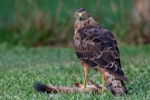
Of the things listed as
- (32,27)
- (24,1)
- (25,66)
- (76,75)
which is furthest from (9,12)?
(76,75)

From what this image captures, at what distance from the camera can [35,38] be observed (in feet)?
46.9

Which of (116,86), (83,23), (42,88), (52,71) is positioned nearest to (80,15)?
(83,23)

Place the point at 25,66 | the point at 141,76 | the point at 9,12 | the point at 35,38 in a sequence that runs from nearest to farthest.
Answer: the point at 141,76, the point at 25,66, the point at 35,38, the point at 9,12

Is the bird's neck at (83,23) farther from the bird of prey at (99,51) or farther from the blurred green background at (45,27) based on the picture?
the blurred green background at (45,27)

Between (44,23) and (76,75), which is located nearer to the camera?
(76,75)

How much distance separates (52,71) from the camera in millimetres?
9789

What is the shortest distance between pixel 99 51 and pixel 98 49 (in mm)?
43

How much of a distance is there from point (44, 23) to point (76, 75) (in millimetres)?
5461

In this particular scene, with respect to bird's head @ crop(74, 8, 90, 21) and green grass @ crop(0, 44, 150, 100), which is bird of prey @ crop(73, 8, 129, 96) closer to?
bird's head @ crop(74, 8, 90, 21)

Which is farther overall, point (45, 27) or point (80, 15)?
point (45, 27)

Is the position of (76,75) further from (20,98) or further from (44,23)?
(44,23)

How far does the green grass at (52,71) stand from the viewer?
7.47 metres

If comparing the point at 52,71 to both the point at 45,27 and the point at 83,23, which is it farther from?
the point at 45,27

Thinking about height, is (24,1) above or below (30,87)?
above
